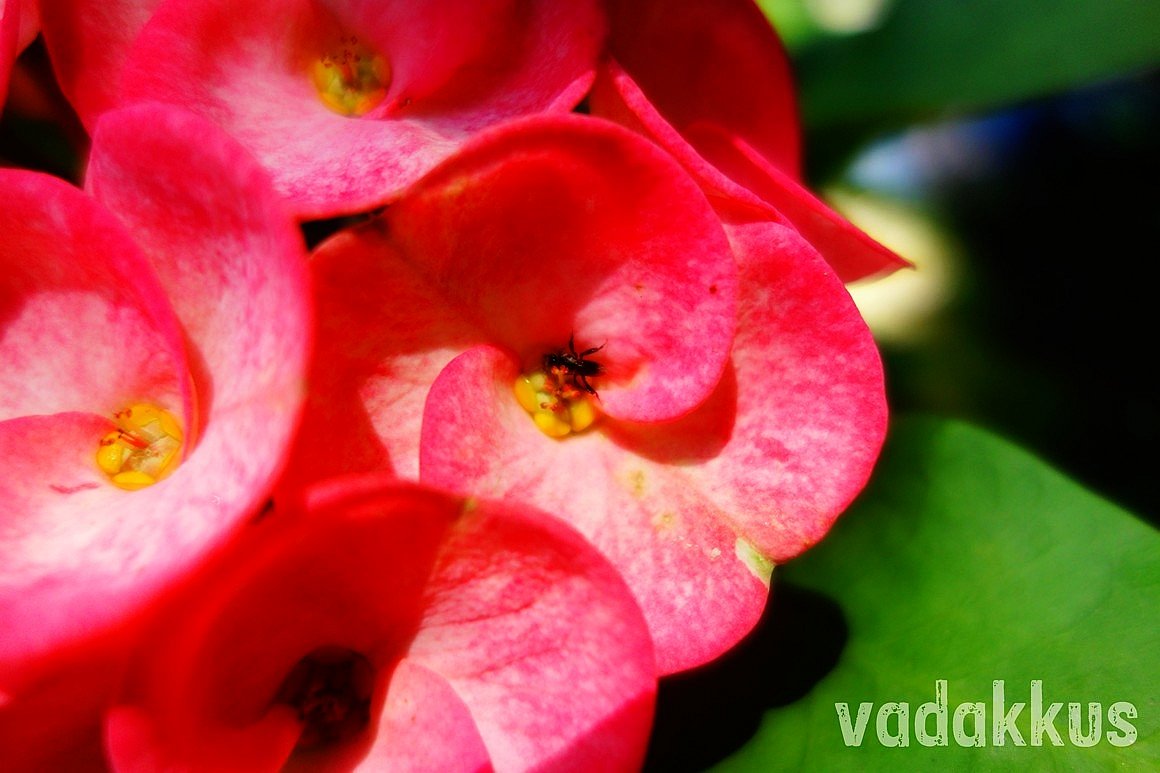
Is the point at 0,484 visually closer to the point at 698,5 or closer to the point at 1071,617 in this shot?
the point at 698,5

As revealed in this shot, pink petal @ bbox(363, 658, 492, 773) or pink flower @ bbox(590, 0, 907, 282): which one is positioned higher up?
pink flower @ bbox(590, 0, 907, 282)

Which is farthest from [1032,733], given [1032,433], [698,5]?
[1032,433]

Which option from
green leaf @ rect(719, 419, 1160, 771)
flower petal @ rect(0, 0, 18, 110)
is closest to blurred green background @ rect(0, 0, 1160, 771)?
green leaf @ rect(719, 419, 1160, 771)

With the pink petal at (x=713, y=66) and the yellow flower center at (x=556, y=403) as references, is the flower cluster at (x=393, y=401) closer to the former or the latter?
the yellow flower center at (x=556, y=403)

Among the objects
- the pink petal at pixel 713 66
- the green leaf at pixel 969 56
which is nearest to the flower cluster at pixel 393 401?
the pink petal at pixel 713 66

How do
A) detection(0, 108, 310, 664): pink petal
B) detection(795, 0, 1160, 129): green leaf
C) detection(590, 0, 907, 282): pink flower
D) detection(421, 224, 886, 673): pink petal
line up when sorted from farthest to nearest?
detection(795, 0, 1160, 129): green leaf, detection(590, 0, 907, 282): pink flower, detection(421, 224, 886, 673): pink petal, detection(0, 108, 310, 664): pink petal

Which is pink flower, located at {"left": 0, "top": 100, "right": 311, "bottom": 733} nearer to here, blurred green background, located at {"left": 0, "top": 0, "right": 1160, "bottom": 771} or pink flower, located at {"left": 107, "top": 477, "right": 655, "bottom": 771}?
pink flower, located at {"left": 107, "top": 477, "right": 655, "bottom": 771}
